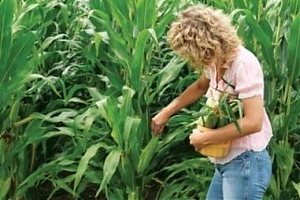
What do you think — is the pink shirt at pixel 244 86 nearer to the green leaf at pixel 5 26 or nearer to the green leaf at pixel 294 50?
the green leaf at pixel 294 50

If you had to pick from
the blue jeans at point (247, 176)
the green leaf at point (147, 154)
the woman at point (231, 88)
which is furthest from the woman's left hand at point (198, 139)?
the green leaf at point (147, 154)

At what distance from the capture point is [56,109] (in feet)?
13.6

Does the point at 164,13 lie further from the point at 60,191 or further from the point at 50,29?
the point at 60,191

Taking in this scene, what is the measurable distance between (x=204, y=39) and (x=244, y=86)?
24cm

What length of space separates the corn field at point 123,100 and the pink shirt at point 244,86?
0.61 meters

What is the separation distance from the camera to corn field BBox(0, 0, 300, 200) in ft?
12.0

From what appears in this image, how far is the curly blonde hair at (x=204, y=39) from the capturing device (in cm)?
284

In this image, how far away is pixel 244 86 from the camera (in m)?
2.85

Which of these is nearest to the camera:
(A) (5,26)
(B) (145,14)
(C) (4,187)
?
(A) (5,26)

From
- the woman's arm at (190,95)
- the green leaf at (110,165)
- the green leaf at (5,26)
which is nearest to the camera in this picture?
the woman's arm at (190,95)

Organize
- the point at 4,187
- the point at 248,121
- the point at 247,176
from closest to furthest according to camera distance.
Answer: the point at 248,121 < the point at 247,176 < the point at 4,187

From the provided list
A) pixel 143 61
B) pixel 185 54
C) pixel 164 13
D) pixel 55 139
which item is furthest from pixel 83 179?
pixel 185 54

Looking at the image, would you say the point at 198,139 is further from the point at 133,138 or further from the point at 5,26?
the point at 5,26

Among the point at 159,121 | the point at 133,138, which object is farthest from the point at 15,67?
the point at 159,121
